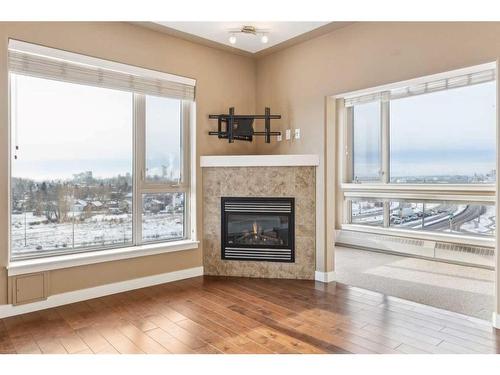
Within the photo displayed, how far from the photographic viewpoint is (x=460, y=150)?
498cm

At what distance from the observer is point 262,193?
4344mm

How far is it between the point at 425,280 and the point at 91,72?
4.32 metres

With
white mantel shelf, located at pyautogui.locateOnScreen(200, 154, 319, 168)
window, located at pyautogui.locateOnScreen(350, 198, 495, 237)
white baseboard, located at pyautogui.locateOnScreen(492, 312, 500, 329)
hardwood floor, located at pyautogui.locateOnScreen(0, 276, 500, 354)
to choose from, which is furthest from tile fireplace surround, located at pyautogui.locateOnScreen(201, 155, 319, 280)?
window, located at pyautogui.locateOnScreen(350, 198, 495, 237)

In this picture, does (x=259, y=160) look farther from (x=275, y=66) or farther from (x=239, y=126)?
(x=275, y=66)

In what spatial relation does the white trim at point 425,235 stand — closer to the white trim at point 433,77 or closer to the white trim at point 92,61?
the white trim at point 433,77

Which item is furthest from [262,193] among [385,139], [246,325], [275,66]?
[385,139]

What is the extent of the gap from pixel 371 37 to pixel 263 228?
2.46m

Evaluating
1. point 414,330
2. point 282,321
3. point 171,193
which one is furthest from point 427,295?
point 171,193

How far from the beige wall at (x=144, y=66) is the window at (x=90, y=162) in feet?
0.43

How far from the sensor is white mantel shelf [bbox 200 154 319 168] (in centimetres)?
420

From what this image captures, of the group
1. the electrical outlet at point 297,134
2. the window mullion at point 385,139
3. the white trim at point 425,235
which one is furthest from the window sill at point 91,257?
the window mullion at point 385,139

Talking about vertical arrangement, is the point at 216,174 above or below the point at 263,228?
above
